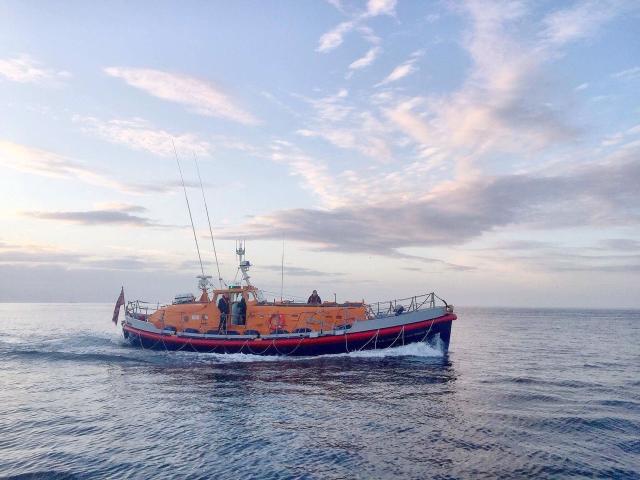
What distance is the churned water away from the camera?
11406 millimetres

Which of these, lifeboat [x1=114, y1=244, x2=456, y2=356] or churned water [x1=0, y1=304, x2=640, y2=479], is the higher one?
lifeboat [x1=114, y1=244, x2=456, y2=356]

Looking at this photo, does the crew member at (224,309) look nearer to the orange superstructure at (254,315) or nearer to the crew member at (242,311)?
the orange superstructure at (254,315)

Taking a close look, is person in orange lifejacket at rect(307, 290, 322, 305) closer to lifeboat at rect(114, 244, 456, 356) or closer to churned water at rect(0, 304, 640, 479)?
lifeboat at rect(114, 244, 456, 356)

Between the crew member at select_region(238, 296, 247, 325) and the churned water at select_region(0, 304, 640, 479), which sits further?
the crew member at select_region(238, 296, 247, 325)

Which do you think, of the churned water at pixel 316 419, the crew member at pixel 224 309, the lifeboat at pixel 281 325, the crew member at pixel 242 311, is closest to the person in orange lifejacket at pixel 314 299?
the lifeboat at pixel 281 325

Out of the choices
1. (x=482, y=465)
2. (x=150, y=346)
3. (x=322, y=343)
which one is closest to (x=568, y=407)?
(x=482, y=465)

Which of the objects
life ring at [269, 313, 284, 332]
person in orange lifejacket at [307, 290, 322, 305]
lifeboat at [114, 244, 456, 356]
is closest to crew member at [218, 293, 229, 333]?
Result: lifeboat at [114, 244, 456, 356]

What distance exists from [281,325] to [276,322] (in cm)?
41

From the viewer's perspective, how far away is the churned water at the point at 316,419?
449 inches

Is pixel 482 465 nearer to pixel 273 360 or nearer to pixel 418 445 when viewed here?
pixel 418 445

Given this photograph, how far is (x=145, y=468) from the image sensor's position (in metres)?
11.1

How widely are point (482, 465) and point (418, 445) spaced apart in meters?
1.97

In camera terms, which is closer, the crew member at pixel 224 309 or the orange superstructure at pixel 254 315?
the orange superstructure at pixel 254 315

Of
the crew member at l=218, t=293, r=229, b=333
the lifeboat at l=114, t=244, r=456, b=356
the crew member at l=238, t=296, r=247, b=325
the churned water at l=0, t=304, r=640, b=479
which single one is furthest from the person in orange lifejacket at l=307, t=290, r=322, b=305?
the crew member at l=218, t=293, r=229, b=333
